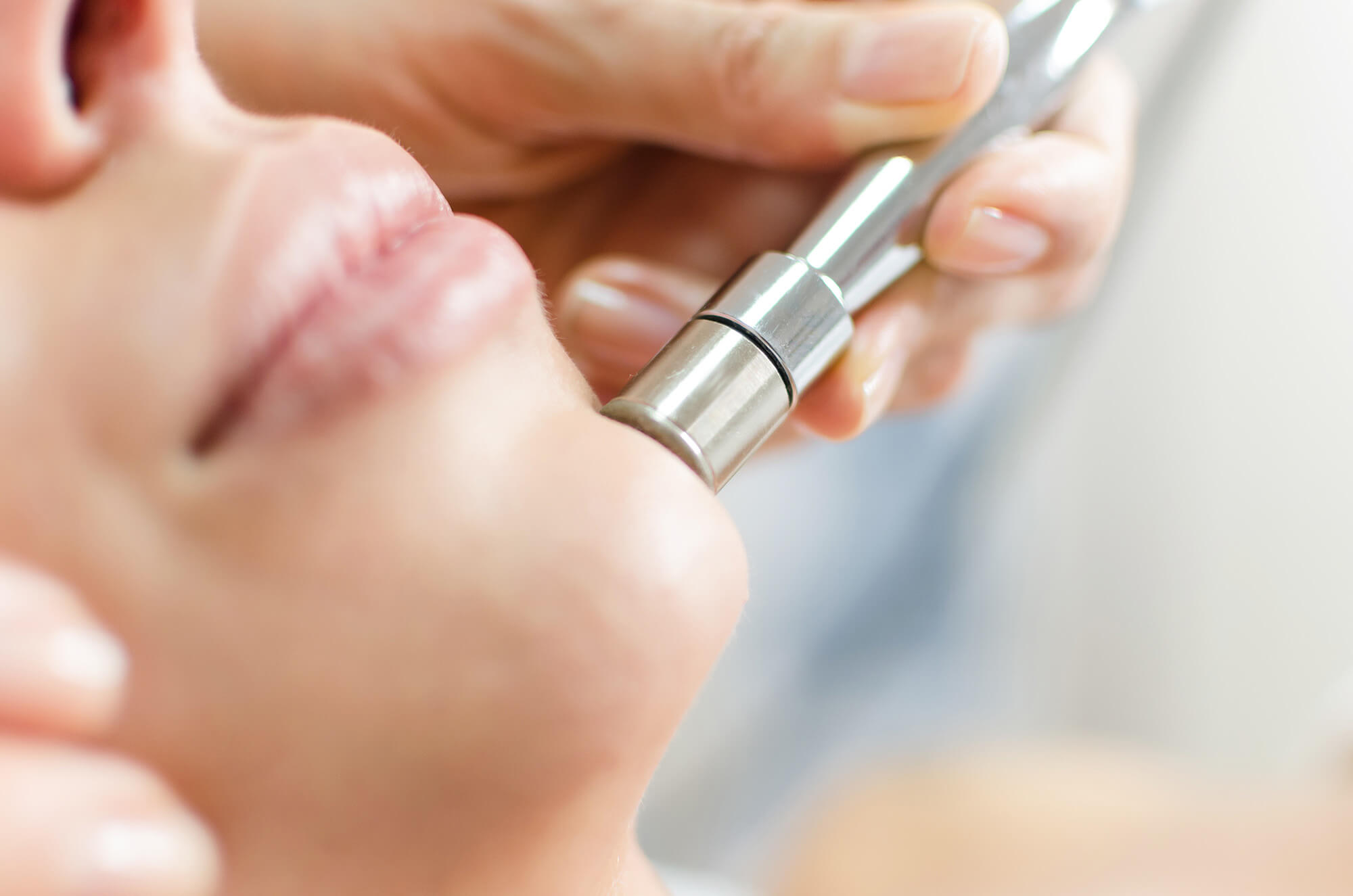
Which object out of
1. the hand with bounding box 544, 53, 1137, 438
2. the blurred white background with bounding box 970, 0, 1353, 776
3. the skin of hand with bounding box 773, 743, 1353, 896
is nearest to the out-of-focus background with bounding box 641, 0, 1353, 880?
the blurred white background with bounding box 970, 0, 1353, 776

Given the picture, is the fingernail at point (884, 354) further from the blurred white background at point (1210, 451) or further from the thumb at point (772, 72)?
the blurred white background at point (1210, 451)

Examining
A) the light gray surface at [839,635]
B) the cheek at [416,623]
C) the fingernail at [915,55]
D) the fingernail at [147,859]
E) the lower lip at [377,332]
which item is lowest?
the light gray surface at [839,635]

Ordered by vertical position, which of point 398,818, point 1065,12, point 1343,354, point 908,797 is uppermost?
point 1065,12

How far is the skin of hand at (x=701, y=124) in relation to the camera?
0.46 meters

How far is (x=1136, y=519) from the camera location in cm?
118

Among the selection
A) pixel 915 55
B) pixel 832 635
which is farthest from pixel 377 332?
pixel 832 635

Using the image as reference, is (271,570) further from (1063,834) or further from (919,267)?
(1063,834)

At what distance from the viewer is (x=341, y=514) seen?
253 mm

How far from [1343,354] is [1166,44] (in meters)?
0.31

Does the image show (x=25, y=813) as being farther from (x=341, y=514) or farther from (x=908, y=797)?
(x=908, y=797)

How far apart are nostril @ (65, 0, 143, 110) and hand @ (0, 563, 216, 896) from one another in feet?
0.38

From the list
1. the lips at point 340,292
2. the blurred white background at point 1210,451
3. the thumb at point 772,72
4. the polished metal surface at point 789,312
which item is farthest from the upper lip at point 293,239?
the blurred white background at point 1210,451

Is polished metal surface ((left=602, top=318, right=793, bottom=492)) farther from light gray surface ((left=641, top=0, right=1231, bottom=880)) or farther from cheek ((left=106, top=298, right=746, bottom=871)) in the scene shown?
light gray surface ((left=641, top=0, right=1231, bottom=880))

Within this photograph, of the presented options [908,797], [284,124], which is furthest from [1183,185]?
[284,124]
